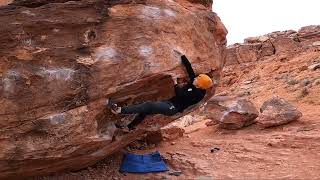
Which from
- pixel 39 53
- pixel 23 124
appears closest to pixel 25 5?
pixel 39 53

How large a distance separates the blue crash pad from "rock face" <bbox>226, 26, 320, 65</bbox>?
892 inches

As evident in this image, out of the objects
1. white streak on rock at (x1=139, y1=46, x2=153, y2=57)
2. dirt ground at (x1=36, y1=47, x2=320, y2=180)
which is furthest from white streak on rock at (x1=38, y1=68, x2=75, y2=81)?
dirt ground at (x1=36, y1=47, x2=320, y2=180)

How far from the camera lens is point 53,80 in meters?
7.09

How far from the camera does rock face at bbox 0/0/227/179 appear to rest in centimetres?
691

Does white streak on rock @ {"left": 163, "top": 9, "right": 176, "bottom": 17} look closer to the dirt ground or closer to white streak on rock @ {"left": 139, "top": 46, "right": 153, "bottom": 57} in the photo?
white streak on rock @ {"left": 139, "top": 46, "right": 153, "bottom": 57}

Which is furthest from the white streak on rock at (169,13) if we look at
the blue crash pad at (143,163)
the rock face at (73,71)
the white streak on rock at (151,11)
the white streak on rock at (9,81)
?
the blue crash pad at (143,163)

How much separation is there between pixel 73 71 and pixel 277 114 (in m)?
7.12

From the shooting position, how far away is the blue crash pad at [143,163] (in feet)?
29.4

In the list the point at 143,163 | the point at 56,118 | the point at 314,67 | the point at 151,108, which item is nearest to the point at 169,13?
the point at 151,108

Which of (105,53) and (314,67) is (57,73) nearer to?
(105,53)

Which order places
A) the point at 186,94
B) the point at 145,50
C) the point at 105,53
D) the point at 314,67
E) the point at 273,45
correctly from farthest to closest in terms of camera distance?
1. the point at 273,45
2. the point at 314,67
3. the point at 186,94
4. the point at 145,50
5. the point at 105,53

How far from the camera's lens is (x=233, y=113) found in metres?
12.6

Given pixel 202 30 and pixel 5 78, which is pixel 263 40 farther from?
pixel 5 78

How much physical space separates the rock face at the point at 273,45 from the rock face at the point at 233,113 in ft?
60.0
